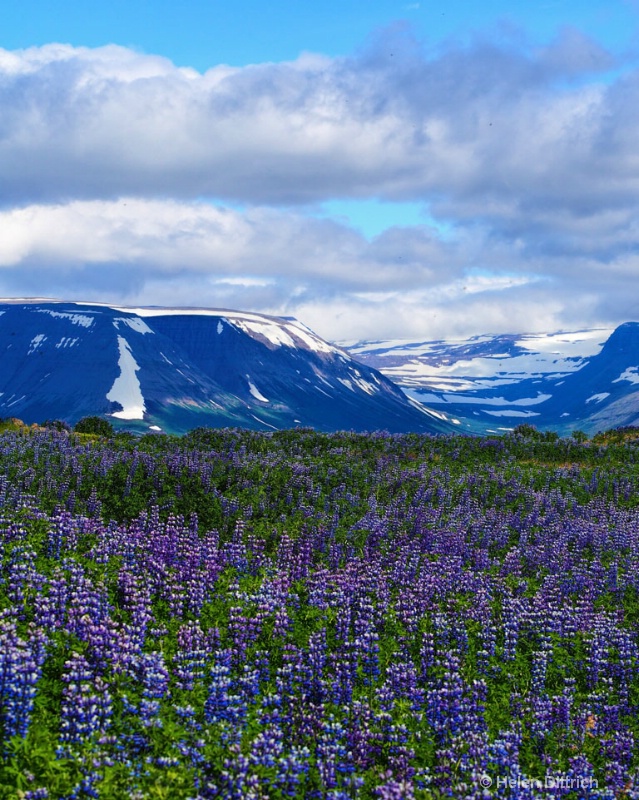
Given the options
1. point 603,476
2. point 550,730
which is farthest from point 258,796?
point 603,476

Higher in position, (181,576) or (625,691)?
(181,576)

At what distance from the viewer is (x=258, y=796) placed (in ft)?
31.3

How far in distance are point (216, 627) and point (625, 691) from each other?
24.4 feet

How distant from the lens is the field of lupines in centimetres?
1030

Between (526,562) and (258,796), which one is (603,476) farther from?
(258,796)

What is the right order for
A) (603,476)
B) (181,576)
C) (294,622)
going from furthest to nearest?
(603,476), (181,576), (294,622)

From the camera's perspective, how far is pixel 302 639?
48.6 feet

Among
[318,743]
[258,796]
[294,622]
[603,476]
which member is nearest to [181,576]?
[294,622]

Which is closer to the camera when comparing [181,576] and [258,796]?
[258,796]


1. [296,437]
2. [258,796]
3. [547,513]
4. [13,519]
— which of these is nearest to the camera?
[258,796]

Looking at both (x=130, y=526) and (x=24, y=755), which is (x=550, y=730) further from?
(x=130, y=526)

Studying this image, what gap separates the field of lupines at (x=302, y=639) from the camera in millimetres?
10305

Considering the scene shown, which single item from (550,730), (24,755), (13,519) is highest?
(13,519)

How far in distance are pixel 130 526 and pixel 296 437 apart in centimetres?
1868
